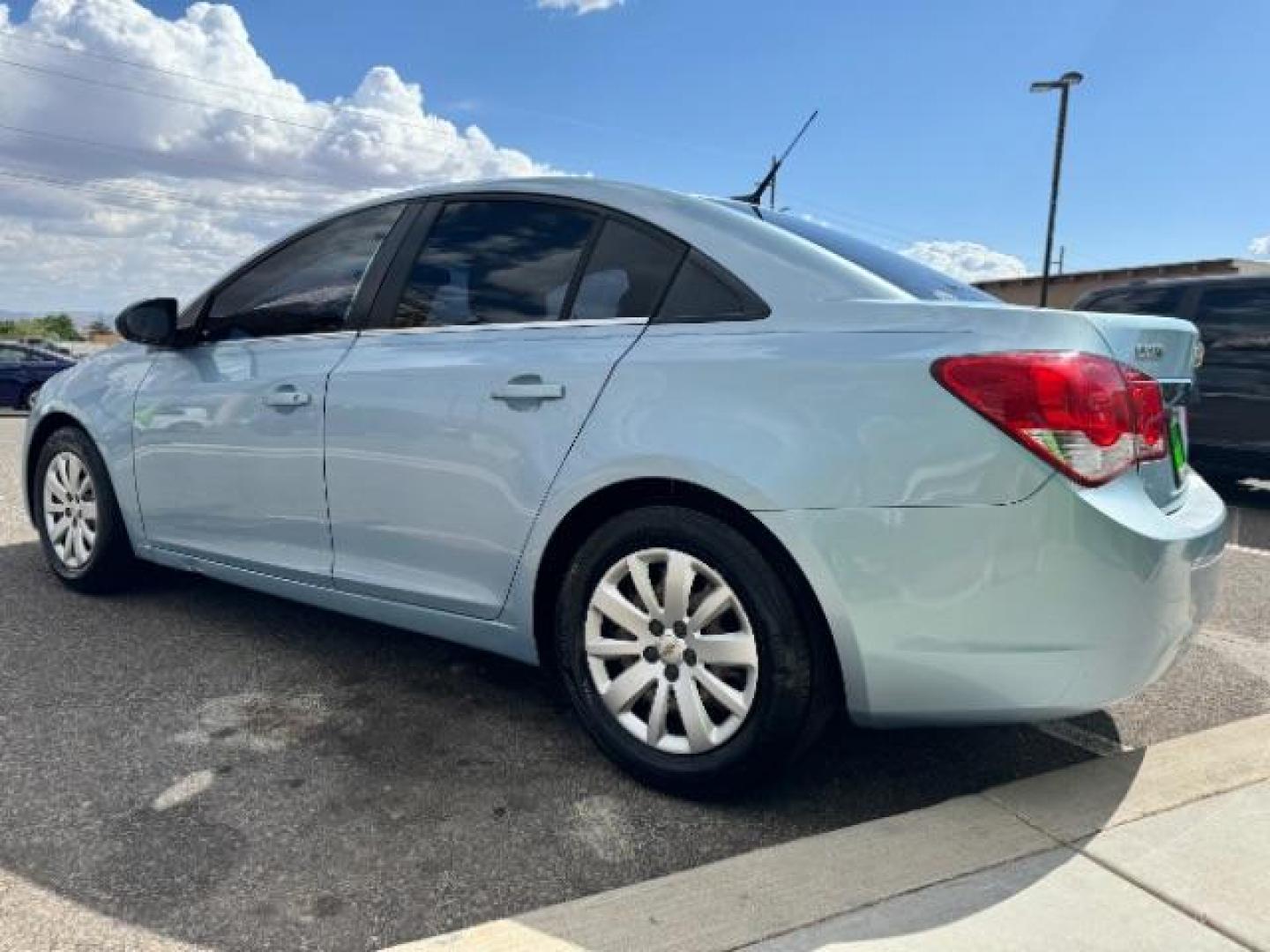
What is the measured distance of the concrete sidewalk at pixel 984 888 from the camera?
1.94m

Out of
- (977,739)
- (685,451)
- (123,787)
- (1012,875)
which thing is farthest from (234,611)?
(1012,875)

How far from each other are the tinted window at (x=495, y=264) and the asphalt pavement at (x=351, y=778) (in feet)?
3.98

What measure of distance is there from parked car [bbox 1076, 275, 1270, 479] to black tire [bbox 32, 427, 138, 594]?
7067mm

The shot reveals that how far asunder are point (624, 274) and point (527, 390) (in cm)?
41

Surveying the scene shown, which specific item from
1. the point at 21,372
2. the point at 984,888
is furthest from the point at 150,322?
the point at 21,372

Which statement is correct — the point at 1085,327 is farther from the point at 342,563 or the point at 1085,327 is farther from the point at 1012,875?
the point at 342,563

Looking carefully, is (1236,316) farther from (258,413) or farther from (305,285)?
(258,413)

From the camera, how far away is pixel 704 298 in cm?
260

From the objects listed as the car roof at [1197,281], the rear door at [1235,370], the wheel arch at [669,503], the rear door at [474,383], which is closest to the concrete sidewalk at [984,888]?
the wheel arch at [669,503]

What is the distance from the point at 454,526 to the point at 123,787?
105 centimetres

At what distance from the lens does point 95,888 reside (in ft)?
6.94

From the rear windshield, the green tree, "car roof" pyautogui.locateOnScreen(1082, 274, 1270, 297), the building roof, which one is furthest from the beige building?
the green tree

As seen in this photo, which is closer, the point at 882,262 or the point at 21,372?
the point at 882,262

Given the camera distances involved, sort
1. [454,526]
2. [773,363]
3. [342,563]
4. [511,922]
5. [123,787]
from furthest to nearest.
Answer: [342,563], [454,526], [123,787], [773,363], [511,922]
